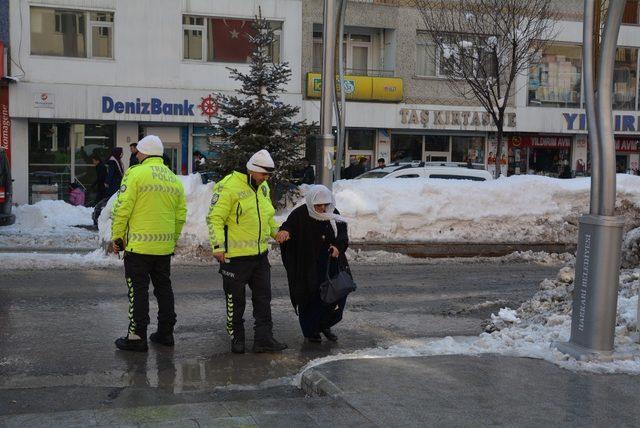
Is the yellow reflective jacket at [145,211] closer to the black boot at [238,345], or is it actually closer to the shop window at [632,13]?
the black boot at [238,345]

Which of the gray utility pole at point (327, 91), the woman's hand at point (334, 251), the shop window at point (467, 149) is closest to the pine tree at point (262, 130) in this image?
the gray utility pole at point (327, 91)

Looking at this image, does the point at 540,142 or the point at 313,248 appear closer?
the point at 313,248

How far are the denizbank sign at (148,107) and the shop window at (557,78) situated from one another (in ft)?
43.2

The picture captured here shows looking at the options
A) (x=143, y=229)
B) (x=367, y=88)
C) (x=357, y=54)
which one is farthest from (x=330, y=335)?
(x=357, y=54)

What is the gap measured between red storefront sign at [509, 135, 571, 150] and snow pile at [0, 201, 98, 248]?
1784 centimetres

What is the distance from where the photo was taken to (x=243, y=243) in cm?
727

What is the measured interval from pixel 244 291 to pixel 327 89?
332 inches

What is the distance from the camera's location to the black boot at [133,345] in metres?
7.34

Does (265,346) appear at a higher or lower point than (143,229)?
lower

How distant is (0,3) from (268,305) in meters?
21.6

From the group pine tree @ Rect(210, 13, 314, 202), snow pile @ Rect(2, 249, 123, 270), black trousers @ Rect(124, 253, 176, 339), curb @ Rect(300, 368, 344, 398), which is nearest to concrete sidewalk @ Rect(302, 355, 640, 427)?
curb @ Rect(300, 368, 344, 398)

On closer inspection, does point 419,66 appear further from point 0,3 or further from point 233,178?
point 233,178

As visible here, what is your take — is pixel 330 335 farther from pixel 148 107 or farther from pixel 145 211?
pixel 148 107

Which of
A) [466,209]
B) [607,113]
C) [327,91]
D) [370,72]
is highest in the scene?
[370,72]
